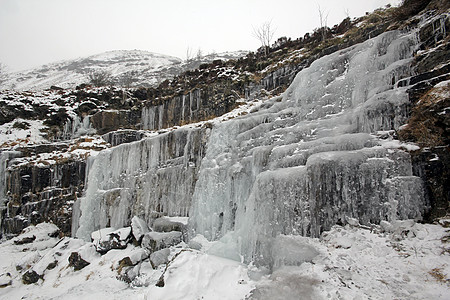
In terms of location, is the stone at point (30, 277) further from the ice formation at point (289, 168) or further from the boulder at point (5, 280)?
the ice formation at point (289, 168)

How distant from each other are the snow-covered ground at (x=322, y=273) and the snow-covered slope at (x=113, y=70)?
3975 centimetres

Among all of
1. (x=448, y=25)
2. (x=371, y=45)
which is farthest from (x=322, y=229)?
(x=371, y=45)

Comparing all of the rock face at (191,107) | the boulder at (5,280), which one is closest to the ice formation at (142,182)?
the boulder at (5,280)

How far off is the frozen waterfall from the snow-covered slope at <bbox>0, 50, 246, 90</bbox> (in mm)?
37977

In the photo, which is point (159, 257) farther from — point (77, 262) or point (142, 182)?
point (142, 182)

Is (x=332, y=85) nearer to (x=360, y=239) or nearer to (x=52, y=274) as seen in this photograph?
(x=360, y=239)

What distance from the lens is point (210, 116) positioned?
17.8 m

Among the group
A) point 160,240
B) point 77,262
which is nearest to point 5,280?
point 77,262

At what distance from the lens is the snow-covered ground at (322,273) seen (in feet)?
11.4

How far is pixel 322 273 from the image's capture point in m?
4.11

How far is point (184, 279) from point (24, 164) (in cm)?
1413

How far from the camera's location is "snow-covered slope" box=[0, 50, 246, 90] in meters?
47.0

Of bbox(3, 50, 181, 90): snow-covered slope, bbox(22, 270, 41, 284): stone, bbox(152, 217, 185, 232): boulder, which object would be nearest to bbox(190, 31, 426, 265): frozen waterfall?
bbox(152, 217, 185, 232): boulder

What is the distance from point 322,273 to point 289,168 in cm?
231
